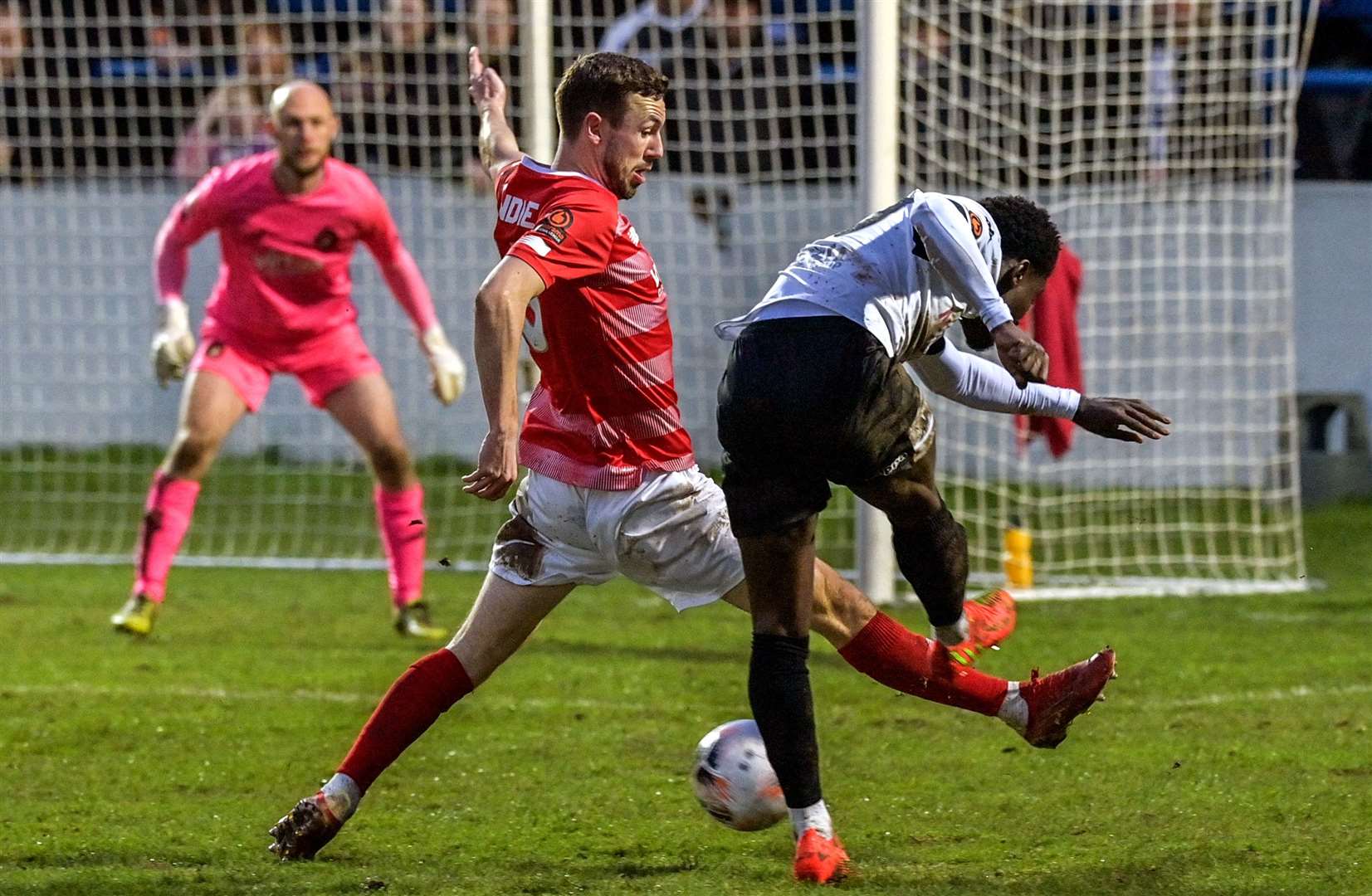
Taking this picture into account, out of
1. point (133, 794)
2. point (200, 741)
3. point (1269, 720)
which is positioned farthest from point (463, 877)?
point (1269, 720)

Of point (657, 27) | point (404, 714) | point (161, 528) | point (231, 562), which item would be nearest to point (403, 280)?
point (161, 528)

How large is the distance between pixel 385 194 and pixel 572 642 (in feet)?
15.7

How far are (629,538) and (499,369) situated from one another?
666 millimetres

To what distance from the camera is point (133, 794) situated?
541 centimetres

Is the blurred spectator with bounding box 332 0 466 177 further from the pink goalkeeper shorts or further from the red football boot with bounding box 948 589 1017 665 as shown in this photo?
the red football boot with bounding box 948 589 1017 665

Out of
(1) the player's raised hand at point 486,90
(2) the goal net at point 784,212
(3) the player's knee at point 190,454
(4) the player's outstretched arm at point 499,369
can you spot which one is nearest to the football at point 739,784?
(4) the player's outstretched arm at point 499,369

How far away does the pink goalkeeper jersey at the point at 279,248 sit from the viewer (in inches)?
322

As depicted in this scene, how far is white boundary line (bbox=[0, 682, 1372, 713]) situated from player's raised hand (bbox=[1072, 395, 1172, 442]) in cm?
261

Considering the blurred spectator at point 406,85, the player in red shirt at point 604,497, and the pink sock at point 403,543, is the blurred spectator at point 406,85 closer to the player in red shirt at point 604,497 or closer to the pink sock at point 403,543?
the pink sock at point 403,543

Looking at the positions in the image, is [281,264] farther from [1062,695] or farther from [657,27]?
[1062,695]

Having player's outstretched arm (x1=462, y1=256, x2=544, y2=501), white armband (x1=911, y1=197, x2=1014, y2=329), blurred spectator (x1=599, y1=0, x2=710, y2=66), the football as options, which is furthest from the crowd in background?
player's outstretched arm (x1=462, y1=256, x2=544, y2=501)

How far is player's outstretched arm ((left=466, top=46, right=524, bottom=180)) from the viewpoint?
5016 mm

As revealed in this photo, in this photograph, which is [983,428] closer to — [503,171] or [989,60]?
[989,60]

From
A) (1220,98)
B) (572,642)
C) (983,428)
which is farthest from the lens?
(983,428)
